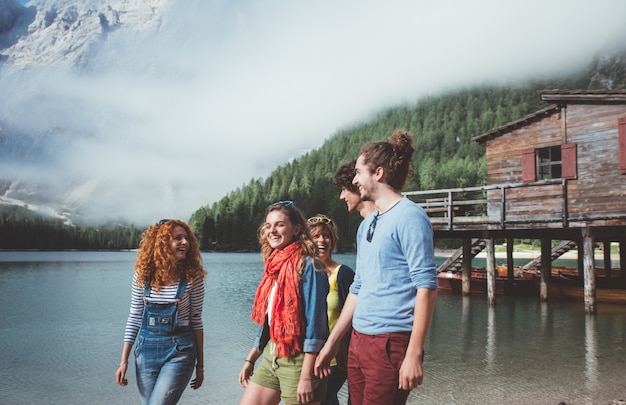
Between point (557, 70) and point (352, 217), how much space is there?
369ft

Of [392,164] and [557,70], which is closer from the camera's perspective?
[392,164]

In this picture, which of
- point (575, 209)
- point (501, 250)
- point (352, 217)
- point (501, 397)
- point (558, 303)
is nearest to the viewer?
point (501, 397)

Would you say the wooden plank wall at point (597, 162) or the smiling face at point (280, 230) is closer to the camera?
the smiling face at point (280, 230)

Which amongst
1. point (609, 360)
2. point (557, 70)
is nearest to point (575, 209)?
point (609, 360)

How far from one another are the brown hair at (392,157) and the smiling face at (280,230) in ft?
2.85

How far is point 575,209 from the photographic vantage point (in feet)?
60.2

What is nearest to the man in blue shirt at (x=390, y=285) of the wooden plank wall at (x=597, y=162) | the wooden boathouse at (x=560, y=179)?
the wooden boathouse at (x=560, y=179)

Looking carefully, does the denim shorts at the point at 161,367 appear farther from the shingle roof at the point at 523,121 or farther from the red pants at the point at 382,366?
the shingle roof at the point at 523,121

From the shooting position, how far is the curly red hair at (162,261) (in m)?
3.93

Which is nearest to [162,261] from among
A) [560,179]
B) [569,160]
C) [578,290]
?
[560,179]

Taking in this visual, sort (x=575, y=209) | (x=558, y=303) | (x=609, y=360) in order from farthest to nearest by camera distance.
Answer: (x=558, y=303), (x=575, y=209), (x=609, y=360)

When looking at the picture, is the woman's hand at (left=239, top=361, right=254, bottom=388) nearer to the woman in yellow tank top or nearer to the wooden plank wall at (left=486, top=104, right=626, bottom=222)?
the woman in yellow tank top

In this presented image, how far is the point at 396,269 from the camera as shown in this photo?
8.98 ft

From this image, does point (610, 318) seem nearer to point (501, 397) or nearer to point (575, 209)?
point (575, 209)
